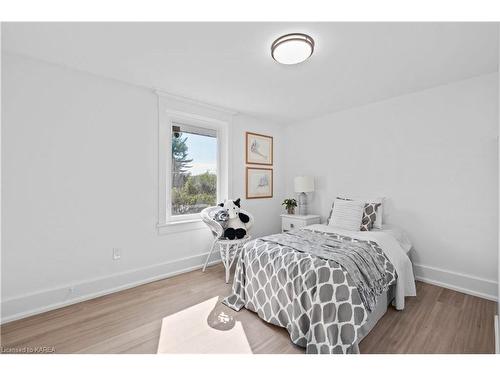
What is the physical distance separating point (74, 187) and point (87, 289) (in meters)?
1.05

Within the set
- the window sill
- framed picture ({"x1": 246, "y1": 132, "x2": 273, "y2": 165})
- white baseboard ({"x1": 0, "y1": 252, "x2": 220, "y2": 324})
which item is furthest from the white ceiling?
white baseboard ({"x1": 0, "y1": 252, "x2": 220, "y2": 324})

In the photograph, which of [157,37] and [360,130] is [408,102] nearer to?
[360,130]

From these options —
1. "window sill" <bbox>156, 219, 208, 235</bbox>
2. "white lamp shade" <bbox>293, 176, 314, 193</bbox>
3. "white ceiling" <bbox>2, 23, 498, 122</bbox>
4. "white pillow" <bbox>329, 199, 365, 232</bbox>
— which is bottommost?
"window sill" <bbox>156, 219, 208, 235</bbox>

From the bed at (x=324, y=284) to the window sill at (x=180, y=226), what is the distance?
3.81ft

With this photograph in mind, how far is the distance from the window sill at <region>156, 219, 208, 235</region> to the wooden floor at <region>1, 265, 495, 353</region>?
28.8 inches

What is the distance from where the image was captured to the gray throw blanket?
5.88ft

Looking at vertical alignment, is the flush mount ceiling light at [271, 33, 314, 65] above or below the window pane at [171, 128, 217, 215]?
above

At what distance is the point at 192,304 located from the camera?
235 cm

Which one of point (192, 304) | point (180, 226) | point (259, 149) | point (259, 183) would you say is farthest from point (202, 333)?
point (259, 149)

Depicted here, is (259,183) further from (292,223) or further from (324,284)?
(324,284)

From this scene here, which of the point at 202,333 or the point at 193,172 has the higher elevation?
the point at 193,172

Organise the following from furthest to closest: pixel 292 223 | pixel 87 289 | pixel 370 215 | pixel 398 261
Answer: pixel 292 223, pixel 370 215, pixel 87 289, pixel 398 261

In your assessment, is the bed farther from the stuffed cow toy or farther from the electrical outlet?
the electrical outlet

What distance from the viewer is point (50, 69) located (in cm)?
223
